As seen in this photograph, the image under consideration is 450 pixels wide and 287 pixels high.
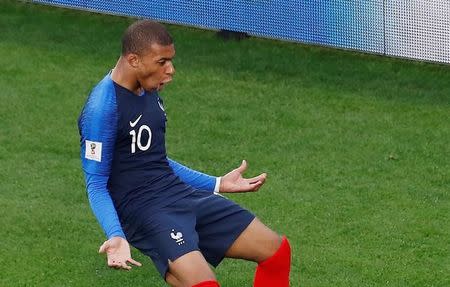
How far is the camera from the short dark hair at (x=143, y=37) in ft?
20.5

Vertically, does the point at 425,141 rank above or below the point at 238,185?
below

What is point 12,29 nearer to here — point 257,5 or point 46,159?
point 257,5

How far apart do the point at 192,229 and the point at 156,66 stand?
3.05ft

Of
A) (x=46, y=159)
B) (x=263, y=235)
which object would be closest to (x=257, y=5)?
(x=46, y=159)

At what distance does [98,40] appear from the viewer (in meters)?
12.6

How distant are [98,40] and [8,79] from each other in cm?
153

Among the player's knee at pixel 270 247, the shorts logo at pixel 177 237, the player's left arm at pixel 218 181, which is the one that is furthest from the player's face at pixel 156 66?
the player's knee at pixel 270 247

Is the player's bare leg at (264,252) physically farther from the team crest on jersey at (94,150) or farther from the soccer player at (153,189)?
the team crest on jersey at (94,150)

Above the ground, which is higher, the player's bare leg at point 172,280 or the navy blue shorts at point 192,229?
the navy blue shorts at point 192,229

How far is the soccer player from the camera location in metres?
6.24

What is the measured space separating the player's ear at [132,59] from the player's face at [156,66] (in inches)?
0.8

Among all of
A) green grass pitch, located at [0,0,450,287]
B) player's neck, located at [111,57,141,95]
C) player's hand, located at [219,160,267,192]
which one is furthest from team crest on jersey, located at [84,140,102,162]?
green grass pitch, located at [0,0,450,287]

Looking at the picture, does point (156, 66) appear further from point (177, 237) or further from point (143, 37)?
point (177, 237)

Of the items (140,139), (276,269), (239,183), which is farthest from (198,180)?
(276,269)
